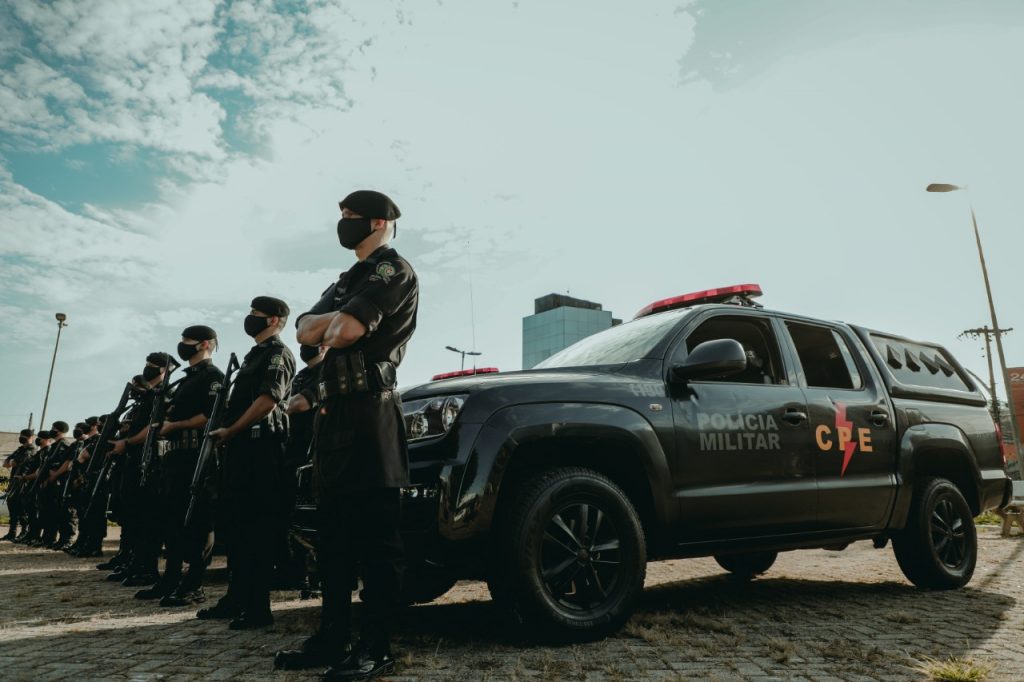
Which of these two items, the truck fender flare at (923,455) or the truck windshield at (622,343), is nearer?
the truck windshield at (622,343)

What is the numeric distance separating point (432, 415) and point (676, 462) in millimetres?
1377

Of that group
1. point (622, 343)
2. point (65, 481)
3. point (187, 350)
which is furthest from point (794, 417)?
point (65, 481)

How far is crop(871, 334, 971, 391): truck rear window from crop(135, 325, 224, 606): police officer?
206 inches

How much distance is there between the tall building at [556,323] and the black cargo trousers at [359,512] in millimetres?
69010

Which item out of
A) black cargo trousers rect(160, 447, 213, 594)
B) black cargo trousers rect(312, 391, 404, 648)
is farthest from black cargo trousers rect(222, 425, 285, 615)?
black cargo trousers rect(312, 391, 404, 648)

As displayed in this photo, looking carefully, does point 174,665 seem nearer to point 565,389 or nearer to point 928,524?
point 565,389

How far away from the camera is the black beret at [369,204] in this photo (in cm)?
318

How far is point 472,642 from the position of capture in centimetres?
354

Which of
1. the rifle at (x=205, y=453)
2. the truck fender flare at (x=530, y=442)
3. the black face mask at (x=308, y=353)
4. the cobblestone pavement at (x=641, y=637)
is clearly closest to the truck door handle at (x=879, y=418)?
the cobblestone pavement at (x=641, y=637)

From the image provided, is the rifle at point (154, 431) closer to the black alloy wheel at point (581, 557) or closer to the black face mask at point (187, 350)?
the black face mask at point (187, 350)

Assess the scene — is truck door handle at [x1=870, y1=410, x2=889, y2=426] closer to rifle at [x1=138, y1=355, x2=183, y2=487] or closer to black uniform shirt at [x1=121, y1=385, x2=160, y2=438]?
rifle at [x1=138, y1=355, x2=183, y2=487]

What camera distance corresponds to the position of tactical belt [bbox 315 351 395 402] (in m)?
2.93

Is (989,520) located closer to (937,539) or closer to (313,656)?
(937,539)

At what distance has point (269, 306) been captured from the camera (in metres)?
4.68
